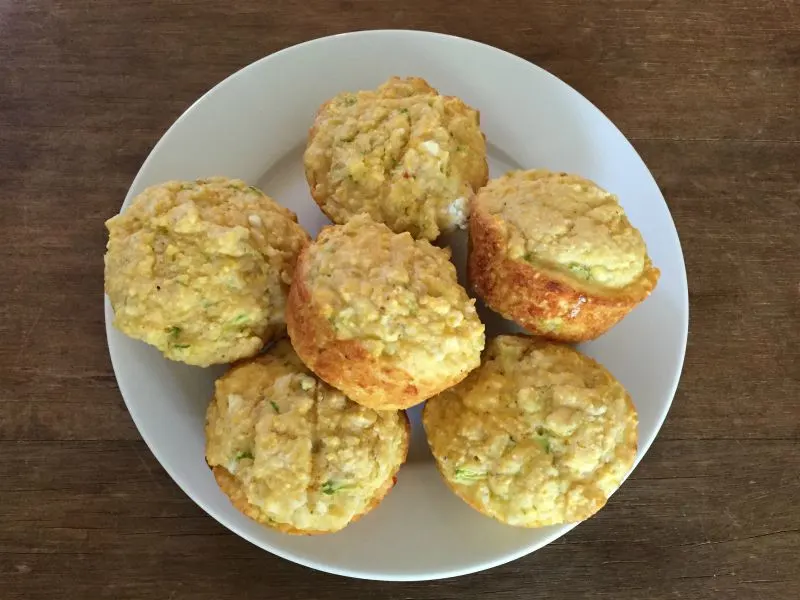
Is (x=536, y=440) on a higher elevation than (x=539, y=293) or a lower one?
lower

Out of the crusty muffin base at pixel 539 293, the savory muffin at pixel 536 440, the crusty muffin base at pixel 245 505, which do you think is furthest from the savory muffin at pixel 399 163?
the crusty muffin base at pixel 245 505

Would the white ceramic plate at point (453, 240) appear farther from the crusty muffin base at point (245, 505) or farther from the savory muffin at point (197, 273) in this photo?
the savory muffin at point (197, 273)

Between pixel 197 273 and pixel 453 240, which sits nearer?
pixel 197 273

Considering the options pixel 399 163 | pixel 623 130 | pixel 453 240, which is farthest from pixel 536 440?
pixel 623 130

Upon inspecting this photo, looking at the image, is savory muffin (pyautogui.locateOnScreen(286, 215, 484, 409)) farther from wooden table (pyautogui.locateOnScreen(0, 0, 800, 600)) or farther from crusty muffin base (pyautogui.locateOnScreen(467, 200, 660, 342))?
wooden table (pyautogui.locateOnScreen(0, 0, 800, 600))

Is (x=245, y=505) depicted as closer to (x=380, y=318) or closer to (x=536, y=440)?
(x=380, y=318)

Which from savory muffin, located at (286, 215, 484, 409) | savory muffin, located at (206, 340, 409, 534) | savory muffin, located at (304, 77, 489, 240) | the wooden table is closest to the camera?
savory muffin, located at (286, 215, 484, 409)

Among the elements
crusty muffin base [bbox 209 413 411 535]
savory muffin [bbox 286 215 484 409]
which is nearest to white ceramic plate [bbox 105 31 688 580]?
crusty muffin base [bbox 209 413 411 535]
